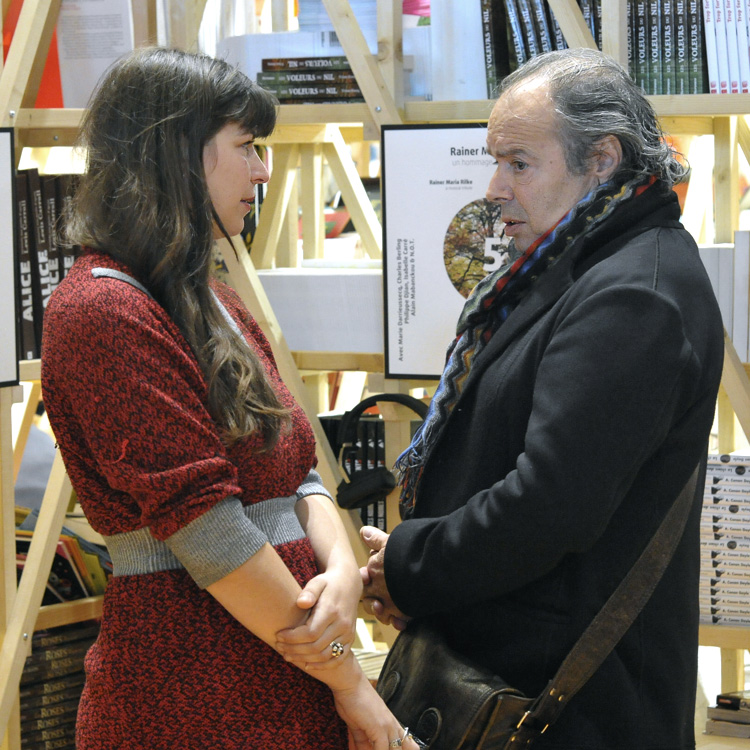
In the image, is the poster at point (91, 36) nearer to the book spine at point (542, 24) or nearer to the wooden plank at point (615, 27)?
the book spine at point (542, 24)

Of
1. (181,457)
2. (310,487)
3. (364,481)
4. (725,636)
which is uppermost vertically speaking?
(181,457)

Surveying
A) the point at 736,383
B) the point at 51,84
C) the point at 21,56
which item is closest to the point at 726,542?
the point at 736,383

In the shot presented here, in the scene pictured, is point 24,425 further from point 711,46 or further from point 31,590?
point 711,46

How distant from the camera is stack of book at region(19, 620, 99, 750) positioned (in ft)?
9.21

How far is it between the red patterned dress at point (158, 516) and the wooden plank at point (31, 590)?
1.37 m

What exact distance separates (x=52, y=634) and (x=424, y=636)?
5.95ft

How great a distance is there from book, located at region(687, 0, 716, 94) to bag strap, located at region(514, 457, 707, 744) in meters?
1.51

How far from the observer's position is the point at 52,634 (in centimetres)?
287

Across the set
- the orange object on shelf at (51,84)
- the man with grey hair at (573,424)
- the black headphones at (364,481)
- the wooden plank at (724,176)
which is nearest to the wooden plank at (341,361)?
→ the black headphones at (364,481)

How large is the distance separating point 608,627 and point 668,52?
1.69 metres

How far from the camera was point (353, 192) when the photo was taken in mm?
3287

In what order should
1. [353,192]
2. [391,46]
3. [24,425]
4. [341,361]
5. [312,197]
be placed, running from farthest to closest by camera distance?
[312,197], [353,192], [24,425], [341,361], [391,46]

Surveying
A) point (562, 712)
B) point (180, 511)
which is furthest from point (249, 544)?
point (562, 712)

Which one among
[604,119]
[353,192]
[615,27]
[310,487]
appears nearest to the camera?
[604,119]
